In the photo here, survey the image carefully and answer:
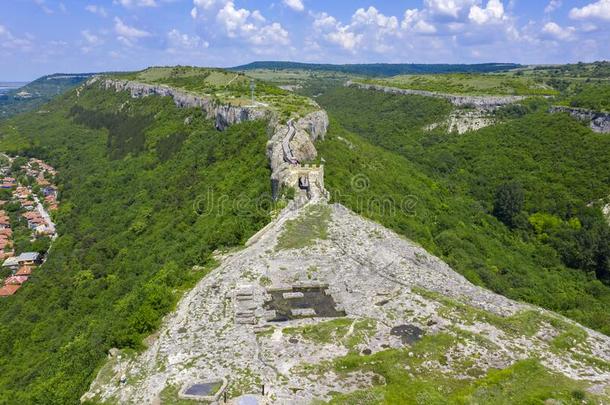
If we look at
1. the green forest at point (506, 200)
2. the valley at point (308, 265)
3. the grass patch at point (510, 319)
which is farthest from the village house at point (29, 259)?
the grass patch at point (510, 319)

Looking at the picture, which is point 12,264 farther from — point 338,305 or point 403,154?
point 403,154

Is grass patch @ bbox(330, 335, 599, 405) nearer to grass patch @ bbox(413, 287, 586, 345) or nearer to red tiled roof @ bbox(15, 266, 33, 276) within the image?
grass patch @ bbox(413, 287, 586, 345)

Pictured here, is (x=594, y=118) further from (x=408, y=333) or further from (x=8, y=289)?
(x=8, y=289)

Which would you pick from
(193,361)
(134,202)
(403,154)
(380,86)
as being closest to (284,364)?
(193,361)

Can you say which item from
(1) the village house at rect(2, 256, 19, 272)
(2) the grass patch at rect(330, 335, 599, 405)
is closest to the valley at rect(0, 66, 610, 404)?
(2) the grass patch at rect(330, 335, 599, 405)

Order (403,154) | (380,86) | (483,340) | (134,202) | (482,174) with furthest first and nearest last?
1. (380,86)
2. (403,154)
3. (482,174)
4. (134,202)
5. (483,340)

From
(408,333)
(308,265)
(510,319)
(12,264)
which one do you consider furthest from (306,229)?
(12,264)
